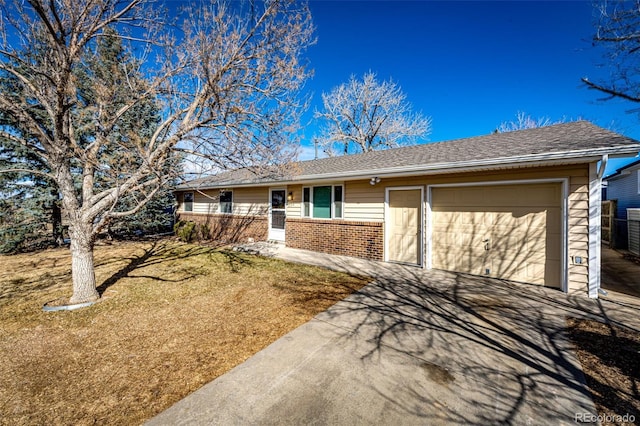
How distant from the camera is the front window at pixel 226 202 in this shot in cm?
1178

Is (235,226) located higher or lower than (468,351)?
higher

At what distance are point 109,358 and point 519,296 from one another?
645 cm

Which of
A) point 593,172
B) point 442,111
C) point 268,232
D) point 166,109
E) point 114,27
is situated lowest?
point 268,232

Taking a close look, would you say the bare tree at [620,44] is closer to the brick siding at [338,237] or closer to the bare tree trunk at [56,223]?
the brick siding at [338,237]

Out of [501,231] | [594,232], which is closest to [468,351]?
[501,231]

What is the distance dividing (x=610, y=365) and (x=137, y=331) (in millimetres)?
5748

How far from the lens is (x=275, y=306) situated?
14.7 ft

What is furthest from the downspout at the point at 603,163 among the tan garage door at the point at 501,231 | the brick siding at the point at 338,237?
the brick siding at the point at 338,237

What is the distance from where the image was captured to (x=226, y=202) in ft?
39.4

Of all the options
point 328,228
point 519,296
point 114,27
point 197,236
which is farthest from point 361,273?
point 197,236

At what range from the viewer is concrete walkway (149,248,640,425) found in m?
2.18

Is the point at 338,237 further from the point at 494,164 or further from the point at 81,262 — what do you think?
the point at 81,262

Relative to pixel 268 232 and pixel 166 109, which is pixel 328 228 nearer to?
pixel 268 232

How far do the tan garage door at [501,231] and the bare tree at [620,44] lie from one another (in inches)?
71.5
